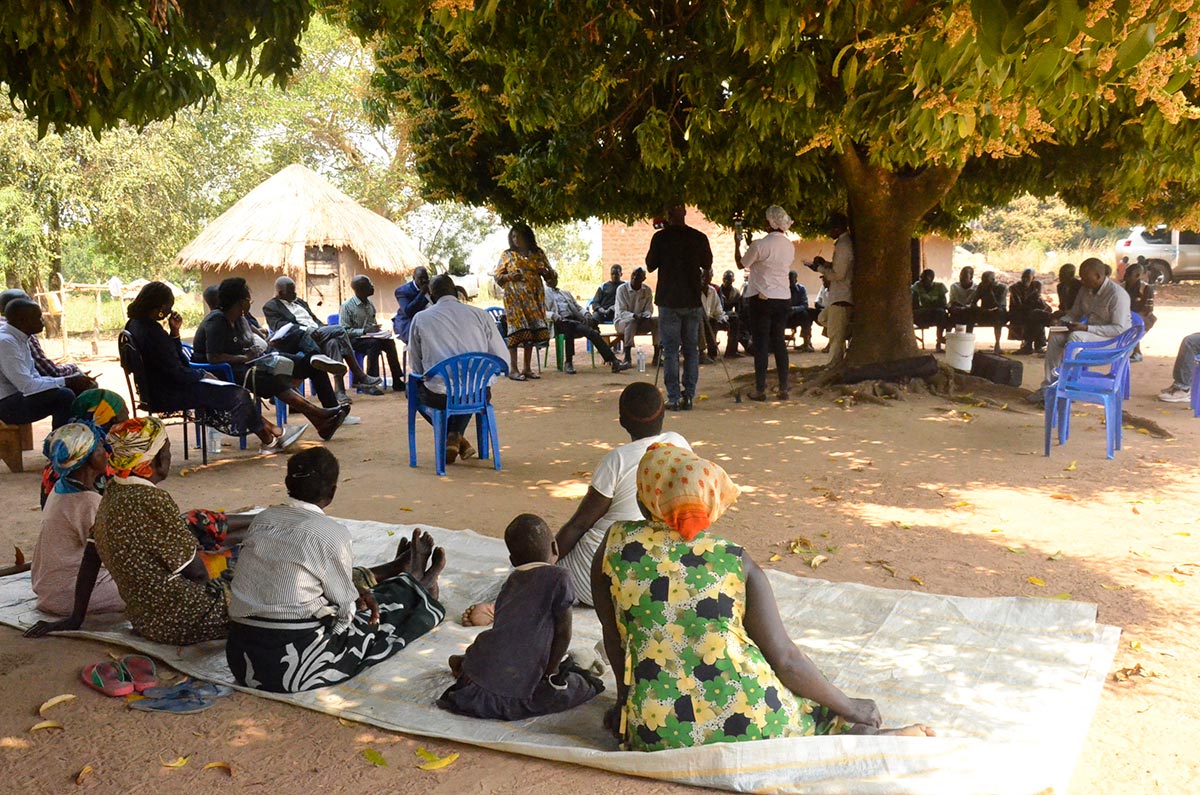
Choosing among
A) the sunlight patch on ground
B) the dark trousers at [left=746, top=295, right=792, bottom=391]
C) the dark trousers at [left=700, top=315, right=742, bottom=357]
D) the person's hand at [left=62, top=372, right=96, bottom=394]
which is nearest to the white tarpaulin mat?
the sunlight patch on ground

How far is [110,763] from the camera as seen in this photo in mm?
3391

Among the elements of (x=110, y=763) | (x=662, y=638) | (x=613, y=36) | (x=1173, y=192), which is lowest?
(x=110, y=763)

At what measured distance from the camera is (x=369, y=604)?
13.8 ft

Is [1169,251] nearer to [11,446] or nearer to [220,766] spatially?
[11,446]

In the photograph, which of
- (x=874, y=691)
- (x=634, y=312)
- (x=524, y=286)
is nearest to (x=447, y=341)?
(x=524, y=286)

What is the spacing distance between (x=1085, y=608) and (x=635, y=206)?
304 inches

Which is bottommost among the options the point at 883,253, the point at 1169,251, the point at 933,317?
the point at 933,317

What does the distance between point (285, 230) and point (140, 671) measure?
54.0ft

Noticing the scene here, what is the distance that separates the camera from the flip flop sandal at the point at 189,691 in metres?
3.85

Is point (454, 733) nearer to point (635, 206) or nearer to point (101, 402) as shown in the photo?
point (101, 402)

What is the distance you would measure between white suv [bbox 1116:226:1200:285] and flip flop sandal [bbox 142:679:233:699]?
25.2 metres

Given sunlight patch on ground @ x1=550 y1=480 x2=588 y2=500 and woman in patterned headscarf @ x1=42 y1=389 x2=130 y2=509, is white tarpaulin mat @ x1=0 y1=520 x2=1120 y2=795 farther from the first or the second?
sunlight patch on ground @ x1=550 y1=480 x2=588 y2=500

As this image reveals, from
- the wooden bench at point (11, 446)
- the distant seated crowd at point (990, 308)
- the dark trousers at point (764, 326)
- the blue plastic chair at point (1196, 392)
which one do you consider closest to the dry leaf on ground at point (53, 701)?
the wooden bench at point (11, 446)

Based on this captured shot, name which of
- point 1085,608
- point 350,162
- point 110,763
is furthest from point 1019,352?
point 350,162
